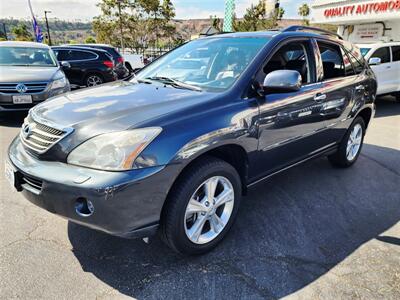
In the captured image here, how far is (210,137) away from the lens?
7.95 ft

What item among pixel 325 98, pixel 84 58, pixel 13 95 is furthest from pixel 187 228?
pixel 84 58

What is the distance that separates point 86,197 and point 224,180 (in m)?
1.09

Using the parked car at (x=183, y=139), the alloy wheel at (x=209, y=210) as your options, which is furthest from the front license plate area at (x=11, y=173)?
the alloy wheel at (x=209, y=210)

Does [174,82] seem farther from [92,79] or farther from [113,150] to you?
[92,79]

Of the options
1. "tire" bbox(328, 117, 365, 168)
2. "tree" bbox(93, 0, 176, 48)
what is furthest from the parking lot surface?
"tree" bbox(93, 0, 176, 48)

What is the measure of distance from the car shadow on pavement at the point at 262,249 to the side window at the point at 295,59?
1.35m

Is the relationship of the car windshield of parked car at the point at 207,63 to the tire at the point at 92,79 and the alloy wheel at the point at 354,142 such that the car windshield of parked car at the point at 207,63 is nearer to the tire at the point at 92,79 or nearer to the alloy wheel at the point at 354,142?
the alloy wheel at the point at 354,142

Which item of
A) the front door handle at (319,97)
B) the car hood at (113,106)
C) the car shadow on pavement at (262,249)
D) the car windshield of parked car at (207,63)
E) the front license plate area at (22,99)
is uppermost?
the car windshield of parked car at (207,63)

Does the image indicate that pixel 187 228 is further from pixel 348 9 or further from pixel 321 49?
pixel 348 9

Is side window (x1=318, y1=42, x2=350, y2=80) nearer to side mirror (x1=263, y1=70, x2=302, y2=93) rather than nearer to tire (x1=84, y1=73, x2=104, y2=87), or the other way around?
side mirror (x1=263, y1=70, x2=302, y2=93)

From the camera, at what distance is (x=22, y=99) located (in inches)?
237

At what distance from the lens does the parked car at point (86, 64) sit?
1081 centimetres

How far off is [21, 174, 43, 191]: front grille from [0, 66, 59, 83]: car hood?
4.44 metres

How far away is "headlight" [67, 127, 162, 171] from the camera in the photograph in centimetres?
207
